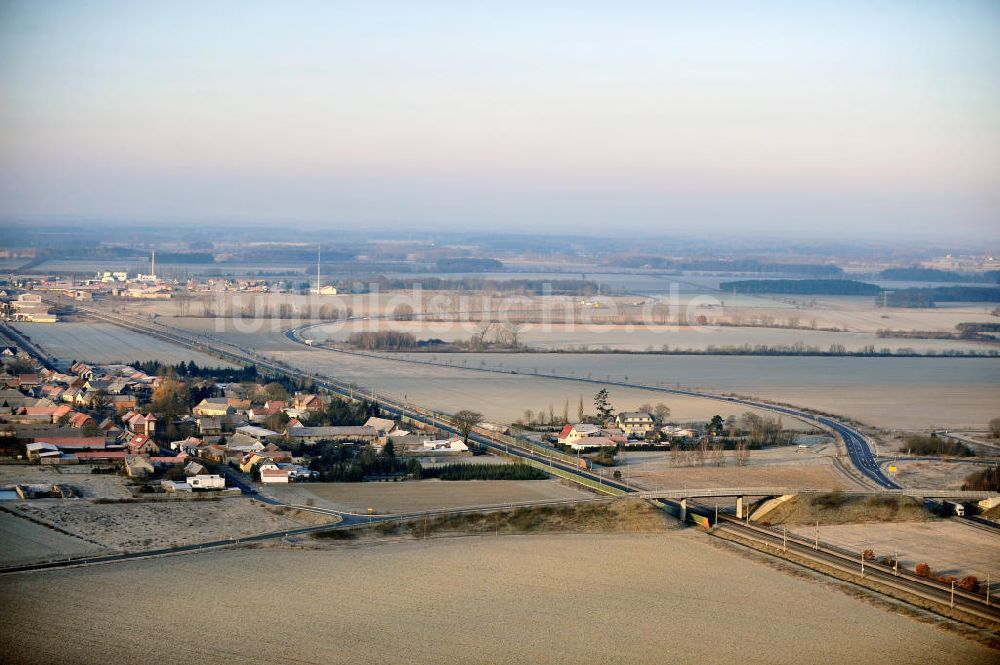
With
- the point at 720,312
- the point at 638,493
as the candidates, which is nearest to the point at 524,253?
the point at 720,312

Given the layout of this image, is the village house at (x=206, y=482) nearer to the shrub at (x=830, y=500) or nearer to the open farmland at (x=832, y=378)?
the shrub at (x=830, y=500)

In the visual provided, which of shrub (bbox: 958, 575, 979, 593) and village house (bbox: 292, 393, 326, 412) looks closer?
shrub (bbox: 958, 575, 979, 593)

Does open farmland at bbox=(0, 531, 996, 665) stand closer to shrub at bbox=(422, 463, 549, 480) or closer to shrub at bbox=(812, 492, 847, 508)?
shrub at bbox=(812, 492, 847, 508)

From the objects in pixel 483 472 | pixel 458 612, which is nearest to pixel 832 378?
pixel 483 472

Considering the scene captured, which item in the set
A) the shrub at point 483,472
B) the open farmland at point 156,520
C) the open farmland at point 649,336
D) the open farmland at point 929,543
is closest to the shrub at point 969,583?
the open farmland at point 929,543

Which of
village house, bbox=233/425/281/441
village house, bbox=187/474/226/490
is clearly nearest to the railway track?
village house, bbox=187/474/226/490

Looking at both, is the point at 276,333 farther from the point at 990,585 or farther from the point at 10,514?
the point at 990,585

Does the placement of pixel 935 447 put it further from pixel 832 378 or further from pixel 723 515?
pixel 832 378
